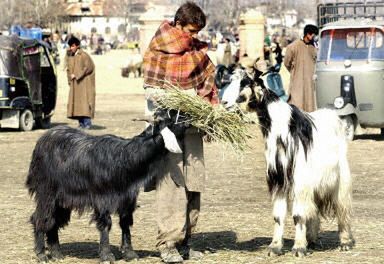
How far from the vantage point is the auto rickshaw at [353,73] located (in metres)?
18.2

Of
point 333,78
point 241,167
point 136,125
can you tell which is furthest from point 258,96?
point 136,125

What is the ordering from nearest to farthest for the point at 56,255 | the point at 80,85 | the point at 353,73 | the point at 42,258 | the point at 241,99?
the point at 241,99
the point at 42,258
the point at 56,255
the point at 353,73
the point at 80,85

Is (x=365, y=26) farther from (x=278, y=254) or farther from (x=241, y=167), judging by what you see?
(x=278, y=254)

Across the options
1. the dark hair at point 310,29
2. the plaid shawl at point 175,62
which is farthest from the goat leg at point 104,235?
the dark hair at point 310,29

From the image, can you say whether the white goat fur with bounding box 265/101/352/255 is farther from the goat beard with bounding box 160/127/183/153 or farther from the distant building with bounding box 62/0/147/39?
the distant building with bounding box 62/0/147/39

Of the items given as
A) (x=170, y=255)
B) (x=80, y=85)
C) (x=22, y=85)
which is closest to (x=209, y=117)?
(x=170, y=255)

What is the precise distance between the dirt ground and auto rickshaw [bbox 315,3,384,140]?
922 millimetres

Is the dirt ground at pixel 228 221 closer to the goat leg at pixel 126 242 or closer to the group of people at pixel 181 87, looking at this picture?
the goat leg at pixel 126 242

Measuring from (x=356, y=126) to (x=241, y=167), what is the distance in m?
4.28

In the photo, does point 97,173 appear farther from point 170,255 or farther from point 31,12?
point 31,12

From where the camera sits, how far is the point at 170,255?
8461 millimetres

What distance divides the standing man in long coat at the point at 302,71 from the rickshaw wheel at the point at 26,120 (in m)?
5.96

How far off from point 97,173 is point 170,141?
667 millimetres

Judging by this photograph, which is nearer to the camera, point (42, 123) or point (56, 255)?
point (56, 255)
